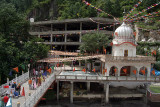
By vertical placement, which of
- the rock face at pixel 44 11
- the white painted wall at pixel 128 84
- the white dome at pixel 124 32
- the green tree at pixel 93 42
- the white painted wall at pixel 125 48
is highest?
the rock face at pixel 44 11

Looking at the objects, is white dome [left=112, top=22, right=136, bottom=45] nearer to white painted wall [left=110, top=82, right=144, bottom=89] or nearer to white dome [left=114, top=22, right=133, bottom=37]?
white dome [left=114, top=22, right=133, bottom=37]

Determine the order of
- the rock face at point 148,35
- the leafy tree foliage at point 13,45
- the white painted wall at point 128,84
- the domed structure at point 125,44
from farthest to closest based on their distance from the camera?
the rock face at point 148,35 < the white painted wall at point 128,84 < the domed structure at point 125,44 < the leafy tree foliage at point 13,45

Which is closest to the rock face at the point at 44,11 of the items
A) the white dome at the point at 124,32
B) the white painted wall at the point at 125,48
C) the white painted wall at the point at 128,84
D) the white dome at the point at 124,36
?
the white dome at the point at 124,32

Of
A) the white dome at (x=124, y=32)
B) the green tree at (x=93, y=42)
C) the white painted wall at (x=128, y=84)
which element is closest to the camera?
the white dome at (x=124, y=32)

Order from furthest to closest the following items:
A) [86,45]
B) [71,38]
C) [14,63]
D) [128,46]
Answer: [71,38], [86,45], [128,46], [14,63]

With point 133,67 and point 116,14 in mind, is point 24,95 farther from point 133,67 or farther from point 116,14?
point 116,14

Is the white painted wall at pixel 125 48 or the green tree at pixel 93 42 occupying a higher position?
the green tree at pixel 93 42

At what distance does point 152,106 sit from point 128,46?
36.6ft

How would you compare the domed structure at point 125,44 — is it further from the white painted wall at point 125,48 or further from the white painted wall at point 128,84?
the white painted wall at point 128,84

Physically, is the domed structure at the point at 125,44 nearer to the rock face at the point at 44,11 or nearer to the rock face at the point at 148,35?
the rock face at the point at 148,35

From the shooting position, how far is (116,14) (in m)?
52.8

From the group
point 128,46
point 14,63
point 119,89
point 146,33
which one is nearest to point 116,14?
point 146,33

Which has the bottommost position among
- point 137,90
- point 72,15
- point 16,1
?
point 137,90

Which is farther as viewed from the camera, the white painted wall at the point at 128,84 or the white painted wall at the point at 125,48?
the white painted wall at the point at 128,84
